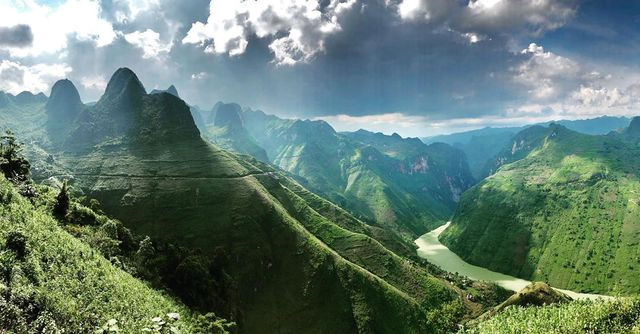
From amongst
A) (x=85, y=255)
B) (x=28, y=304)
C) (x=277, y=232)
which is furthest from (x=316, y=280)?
(x=28, y=304)

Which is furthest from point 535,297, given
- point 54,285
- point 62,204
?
point 62,204

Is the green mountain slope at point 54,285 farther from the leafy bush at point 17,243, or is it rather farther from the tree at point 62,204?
the tree at point 62,204

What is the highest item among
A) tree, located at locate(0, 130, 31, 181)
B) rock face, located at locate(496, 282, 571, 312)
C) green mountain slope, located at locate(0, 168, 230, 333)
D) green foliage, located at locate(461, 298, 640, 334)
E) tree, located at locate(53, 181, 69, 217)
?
tree, located at locate(0, 130, 31, 181)

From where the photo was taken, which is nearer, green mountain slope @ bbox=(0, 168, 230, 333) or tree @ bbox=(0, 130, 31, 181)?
green mountain slope @ bbox=(0, 168, 230, 333)

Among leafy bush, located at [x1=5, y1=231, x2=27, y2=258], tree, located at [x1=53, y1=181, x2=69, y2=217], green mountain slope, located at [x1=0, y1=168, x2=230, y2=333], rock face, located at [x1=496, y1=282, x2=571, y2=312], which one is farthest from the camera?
rock face, located at [x1=496, y1=282, x2=571, y2=312]

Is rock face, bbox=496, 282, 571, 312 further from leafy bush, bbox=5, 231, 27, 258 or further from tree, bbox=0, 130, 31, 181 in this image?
tree, bbox=0, 130, 31, 181

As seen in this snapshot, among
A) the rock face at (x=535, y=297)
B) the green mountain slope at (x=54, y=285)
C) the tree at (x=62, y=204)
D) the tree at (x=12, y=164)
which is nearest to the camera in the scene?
the green mountain slope at (x=54, y=285)

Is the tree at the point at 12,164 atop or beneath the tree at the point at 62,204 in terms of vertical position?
atop

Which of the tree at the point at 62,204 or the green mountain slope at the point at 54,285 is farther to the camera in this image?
the tree at the point at 62,204

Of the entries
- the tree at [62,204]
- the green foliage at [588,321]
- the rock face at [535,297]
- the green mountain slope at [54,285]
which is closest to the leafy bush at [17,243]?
the green mountain slope at [54,285]

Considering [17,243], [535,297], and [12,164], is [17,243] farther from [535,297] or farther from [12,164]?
[535,297]

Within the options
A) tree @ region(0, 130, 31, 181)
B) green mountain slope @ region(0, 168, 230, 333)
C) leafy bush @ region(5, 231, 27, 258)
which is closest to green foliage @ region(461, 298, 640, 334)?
green mountain slope @ region(0, 168, 230, 333)
